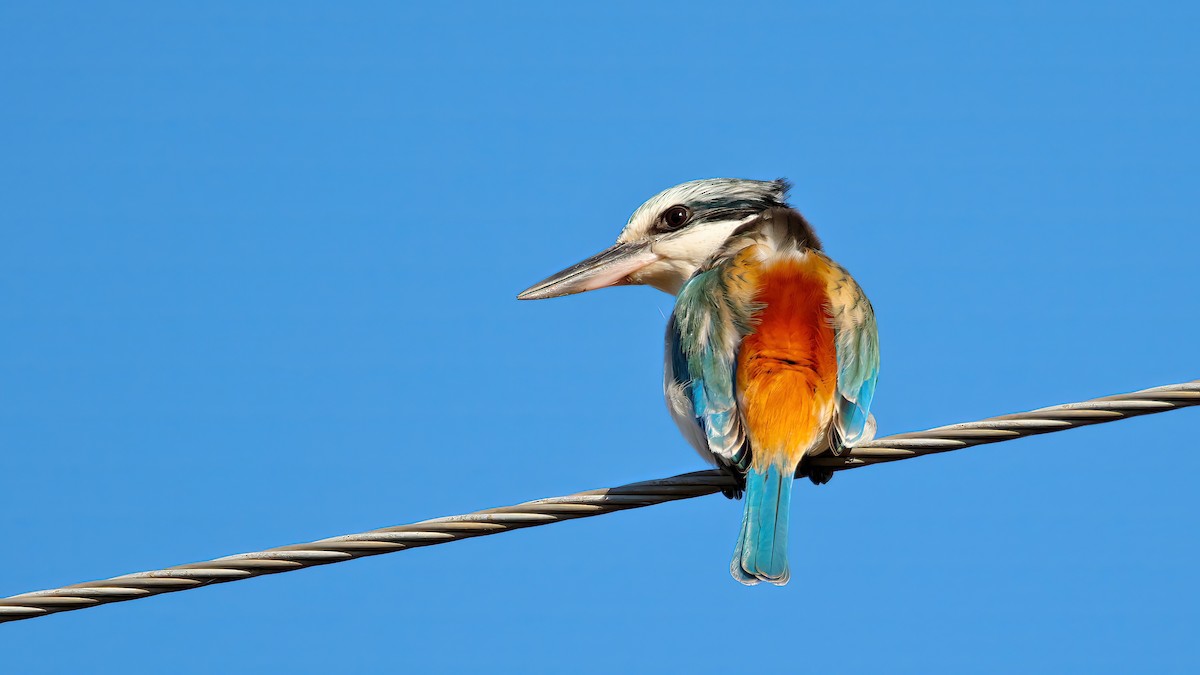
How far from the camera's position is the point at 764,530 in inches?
175

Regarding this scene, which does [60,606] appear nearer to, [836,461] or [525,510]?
[525,510]

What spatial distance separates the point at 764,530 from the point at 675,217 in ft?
8.40

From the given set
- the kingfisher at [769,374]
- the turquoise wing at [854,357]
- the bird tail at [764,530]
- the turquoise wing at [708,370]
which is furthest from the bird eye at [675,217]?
the bird tail at [764,530]

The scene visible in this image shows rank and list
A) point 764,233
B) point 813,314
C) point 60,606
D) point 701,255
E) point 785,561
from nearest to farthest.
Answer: point 60,606, point 785,561, point 813,314, point 764,233, point 701,255

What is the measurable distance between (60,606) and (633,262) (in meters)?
3.65

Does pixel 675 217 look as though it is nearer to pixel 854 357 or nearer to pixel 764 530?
pixel 854 357

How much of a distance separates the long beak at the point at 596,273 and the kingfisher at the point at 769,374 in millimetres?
1069

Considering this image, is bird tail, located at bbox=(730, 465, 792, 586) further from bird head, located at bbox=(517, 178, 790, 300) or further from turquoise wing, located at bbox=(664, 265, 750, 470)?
bird head, located at bbox=(517, 178, 790, 300)

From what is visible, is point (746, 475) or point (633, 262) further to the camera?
point (633, 262)

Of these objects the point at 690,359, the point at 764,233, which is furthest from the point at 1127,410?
the point at 764,233

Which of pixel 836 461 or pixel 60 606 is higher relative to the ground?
pixel 836 461

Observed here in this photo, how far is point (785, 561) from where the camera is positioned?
4418mm

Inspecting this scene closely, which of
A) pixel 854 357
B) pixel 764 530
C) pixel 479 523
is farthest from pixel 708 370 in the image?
pixel 479 523

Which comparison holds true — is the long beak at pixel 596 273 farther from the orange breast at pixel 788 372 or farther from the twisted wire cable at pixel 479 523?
the twisted wire cable at pixel 479 523
